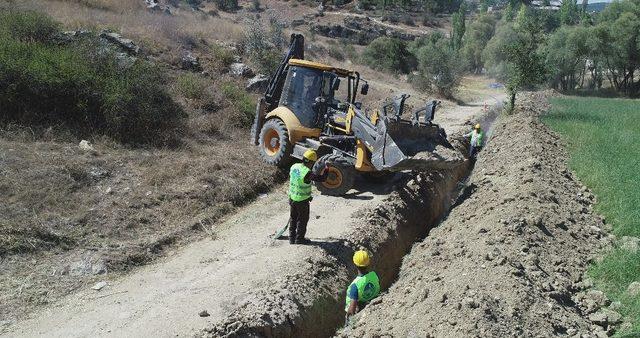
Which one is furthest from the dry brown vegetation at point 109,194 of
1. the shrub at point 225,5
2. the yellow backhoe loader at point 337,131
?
the shrub at point 225,5

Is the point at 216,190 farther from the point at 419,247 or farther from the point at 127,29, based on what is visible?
the point at 127,29

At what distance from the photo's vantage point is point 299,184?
29.6 ft

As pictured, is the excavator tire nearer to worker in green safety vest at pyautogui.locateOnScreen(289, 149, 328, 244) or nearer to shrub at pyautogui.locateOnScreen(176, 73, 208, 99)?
worker in green safety vest at pyautogui.locateOnScreen(289, 149, 328, 244)

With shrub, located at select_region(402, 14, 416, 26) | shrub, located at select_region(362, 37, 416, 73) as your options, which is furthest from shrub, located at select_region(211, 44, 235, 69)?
→ shrub, located at select_region(402, 14, 416, 26)

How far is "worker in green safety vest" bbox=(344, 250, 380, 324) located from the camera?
7278mm

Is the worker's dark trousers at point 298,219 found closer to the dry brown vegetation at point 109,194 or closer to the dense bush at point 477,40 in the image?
the dry brown vegetation at point 109,194

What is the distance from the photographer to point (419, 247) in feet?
33.0

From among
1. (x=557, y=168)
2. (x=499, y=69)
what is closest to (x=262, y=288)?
(x=557, y=168)

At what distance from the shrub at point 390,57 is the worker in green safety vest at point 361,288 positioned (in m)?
36.1

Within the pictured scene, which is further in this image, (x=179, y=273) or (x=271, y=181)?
(x=271, y=181)

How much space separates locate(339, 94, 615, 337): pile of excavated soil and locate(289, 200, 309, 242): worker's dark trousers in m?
1.90

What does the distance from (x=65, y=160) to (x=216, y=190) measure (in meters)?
3.28

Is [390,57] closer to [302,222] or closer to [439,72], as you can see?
[439,72]

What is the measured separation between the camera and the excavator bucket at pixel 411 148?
35.2 ft
